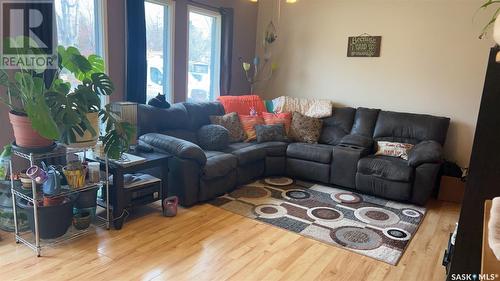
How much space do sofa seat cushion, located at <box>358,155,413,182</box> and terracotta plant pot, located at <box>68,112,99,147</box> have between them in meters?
2.68

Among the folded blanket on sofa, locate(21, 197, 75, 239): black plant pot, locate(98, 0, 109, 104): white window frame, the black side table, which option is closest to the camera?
locate(21, 197, 75, 239): black plant pot

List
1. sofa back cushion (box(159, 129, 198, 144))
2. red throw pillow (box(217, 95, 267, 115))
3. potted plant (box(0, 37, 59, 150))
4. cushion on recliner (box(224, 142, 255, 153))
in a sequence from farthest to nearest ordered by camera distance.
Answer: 1. red throw pillow (box(217, 95, 267, 115))
2. cushion on recliner (box(224, 142, 255, 153))
3. sofa back cushion (box(159, 129, 198, 144))
4. potted plant (box(0, 37, 59, 150))

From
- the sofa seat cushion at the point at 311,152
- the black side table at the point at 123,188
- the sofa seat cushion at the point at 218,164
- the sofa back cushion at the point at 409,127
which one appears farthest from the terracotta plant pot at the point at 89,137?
the sofa back cushion at the point at 409,127

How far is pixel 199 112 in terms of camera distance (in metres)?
4.12

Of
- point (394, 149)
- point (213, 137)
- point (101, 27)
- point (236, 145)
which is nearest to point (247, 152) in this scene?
point (236, 145)

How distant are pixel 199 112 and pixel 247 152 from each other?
767 millimetres

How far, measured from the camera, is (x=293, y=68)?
531 cm

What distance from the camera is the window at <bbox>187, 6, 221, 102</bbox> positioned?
462 cm

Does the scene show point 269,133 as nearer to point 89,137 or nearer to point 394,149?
point 394,149

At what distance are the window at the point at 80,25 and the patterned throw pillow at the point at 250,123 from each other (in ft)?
5.92

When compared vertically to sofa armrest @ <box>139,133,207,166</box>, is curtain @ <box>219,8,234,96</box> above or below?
above

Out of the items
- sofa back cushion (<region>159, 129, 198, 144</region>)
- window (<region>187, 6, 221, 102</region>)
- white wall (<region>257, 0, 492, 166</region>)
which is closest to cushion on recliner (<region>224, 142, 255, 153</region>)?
sofa back cushion (<region>159, 129, 198, 144</region>)

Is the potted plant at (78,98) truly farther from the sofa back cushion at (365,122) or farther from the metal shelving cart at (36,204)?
the sofa back cushion at (365,122)

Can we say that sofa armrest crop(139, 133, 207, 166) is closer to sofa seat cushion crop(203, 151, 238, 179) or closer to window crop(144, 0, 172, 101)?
sofa seat cushion crop(203, 151, 238, 179)
